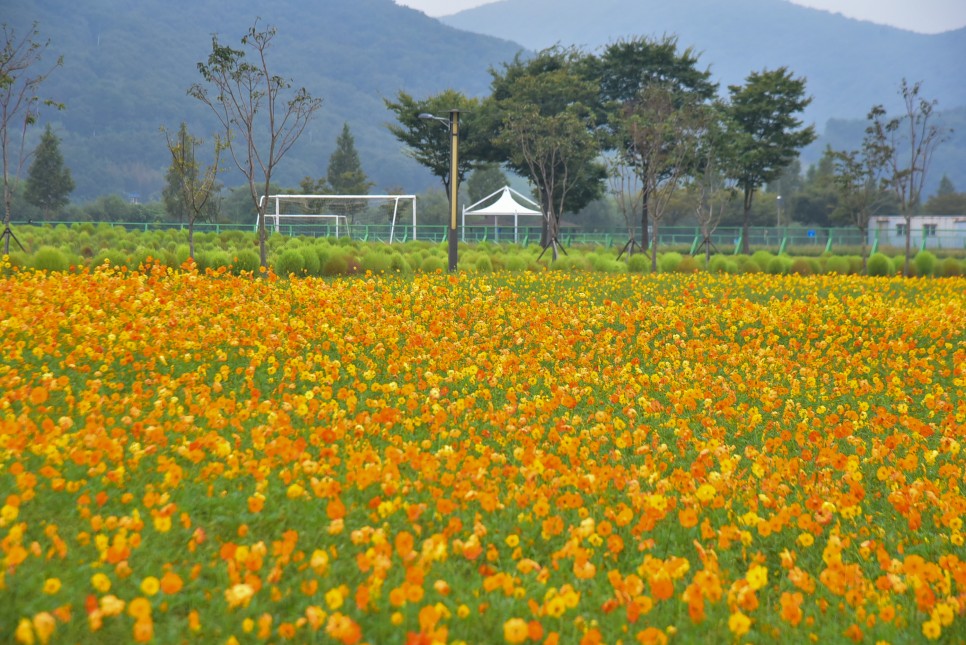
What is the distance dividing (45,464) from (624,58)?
41.3m

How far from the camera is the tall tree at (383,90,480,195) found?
43.8m

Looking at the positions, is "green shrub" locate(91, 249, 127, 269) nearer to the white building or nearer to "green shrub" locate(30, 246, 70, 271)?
"green shrub" locate(30, 246, 70, 271)

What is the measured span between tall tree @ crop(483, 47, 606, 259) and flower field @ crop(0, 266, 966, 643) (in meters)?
24.2

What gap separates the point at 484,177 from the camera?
8000 centimetres

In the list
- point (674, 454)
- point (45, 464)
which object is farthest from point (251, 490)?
point (674, 454)

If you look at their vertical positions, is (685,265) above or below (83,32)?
below

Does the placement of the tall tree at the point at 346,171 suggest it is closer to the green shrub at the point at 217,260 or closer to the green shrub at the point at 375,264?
the green shrub at the point at 375,264

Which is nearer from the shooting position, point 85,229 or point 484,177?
point 85,229

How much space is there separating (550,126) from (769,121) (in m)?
14.0

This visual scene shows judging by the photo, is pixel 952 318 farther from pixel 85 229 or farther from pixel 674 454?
pixel 85 229

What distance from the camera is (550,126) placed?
33625mm

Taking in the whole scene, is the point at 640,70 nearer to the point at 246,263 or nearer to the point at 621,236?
the point at 621,236

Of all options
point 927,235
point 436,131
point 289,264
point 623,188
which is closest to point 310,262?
point 289,264

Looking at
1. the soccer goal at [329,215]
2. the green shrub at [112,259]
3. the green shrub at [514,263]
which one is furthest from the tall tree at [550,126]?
the green shrub at [112,259]
